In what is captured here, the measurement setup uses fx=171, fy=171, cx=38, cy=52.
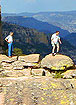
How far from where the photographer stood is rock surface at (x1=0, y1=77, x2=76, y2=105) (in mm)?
13961

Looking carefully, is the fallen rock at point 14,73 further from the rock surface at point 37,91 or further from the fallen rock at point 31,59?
the fallen rock at point 31,59

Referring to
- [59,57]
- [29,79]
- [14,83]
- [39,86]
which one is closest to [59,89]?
[39,86]

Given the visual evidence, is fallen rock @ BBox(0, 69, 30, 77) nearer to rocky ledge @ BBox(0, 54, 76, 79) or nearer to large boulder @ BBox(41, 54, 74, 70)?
rocky ledge @ BBox(0, 54, 76, 79)

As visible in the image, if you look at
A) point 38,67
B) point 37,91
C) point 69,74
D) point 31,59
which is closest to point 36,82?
point 37,91

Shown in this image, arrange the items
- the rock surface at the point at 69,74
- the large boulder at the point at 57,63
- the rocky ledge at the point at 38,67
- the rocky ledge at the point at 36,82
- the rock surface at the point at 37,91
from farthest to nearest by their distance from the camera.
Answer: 1. the large boulder at the point at 57,63
2. the rocky ledge at the point at 38,67
3. the rock surface at the point at 69,74
4. the rocky ledge at the point at 36,82
5. the rock surface at the point at 37,91

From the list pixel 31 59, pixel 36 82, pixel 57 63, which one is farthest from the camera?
pixel 31 59

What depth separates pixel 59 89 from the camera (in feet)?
51.4

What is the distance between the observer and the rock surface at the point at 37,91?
550 inches

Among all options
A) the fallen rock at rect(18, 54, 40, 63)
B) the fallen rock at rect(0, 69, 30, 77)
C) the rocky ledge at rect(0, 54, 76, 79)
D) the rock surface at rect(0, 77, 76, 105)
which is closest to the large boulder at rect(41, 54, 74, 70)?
the rocky ledge at rect(0, 54, 76, 79)

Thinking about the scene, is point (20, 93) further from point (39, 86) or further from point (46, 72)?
point (46, 72)

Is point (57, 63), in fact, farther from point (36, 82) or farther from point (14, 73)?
point (14, 73)

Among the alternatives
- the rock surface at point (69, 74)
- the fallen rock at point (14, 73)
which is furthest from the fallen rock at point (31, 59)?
the rock surface at point (69, 74)

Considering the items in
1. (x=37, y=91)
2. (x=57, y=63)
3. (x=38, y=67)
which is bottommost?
(x=37, y=91)

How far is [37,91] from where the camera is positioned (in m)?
15.2
